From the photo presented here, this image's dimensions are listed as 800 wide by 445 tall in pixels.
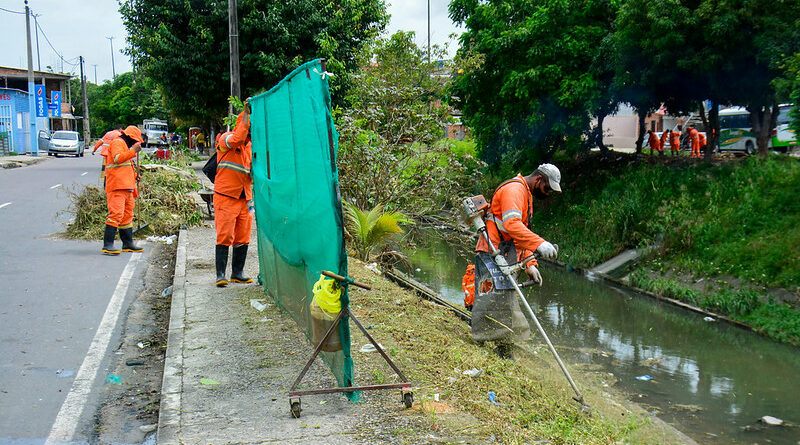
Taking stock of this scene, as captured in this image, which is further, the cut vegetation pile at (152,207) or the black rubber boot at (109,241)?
the cut vegetation pile at (152,207)

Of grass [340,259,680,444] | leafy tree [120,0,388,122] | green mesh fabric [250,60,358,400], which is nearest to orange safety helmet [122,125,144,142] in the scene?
green mesh fabric [250,60,358,400]

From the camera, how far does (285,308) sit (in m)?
5.66

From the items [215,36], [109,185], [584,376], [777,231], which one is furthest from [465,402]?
[215,36]

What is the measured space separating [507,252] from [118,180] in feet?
19.2

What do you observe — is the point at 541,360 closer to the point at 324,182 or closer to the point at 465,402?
the point at 465,402

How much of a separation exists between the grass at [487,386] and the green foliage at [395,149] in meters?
4.26

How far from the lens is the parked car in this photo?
3938cm

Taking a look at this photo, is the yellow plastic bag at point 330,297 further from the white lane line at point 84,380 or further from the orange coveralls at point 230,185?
the orange coveralls at point 230,185

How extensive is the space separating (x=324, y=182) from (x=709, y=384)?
5765 mm

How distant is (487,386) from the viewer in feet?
14.9

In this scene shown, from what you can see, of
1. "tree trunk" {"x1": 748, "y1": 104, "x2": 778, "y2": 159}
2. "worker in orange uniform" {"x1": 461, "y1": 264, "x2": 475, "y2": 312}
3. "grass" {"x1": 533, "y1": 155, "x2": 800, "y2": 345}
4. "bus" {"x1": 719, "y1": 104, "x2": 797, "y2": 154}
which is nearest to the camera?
"worker in orange uniform" {"x1": 461, "y1": 264, "x2": 475, "y2": 312}

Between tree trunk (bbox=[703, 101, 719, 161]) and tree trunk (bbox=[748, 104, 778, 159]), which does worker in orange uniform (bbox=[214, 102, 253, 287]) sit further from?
tree trunk (bbox=[703, 101, 719, 161])

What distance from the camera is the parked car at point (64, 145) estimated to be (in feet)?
129

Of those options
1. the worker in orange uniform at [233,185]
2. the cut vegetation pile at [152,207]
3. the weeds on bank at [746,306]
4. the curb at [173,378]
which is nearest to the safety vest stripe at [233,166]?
the worker in orange uniform at [233,185]
